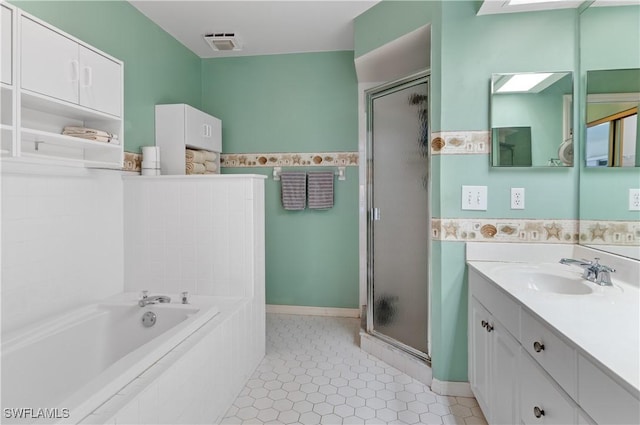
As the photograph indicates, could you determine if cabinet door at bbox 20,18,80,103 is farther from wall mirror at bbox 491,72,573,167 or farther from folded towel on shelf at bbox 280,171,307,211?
wall mirror at bbox 491,72,573,167

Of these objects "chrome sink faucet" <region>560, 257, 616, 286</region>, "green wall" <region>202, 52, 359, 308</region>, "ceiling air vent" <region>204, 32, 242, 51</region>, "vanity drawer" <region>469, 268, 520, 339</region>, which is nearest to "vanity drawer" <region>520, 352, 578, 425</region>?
"vanity drawer" <region>469, 268, 520, 339</region>

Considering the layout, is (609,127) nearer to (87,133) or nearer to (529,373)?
(529,373)

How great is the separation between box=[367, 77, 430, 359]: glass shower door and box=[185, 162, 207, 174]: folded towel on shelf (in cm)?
146

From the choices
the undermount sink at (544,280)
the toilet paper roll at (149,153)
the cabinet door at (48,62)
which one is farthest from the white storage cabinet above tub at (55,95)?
the undermount sink at (544,280)

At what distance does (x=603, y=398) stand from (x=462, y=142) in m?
1.43

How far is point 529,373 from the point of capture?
124 centimetres

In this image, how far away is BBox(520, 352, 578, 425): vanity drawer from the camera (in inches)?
39.7

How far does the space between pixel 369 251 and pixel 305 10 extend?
189cm

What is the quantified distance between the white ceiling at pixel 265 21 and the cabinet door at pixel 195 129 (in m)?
0.69

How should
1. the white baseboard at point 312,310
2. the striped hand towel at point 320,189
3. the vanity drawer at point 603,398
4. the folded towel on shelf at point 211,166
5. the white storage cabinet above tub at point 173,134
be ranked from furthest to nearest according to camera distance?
the white baseboard at point 312,310, the striped hand towel at point 320,189, the folded towel on shelf at point 211,166, the white storage cabinet above tub at point 173,134, the vanity drawer at point 603,398

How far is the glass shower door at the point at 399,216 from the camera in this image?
223 centimetres

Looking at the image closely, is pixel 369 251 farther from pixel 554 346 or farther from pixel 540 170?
pixel 554 346

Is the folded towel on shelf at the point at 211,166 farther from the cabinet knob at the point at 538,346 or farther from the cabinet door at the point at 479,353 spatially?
the cabinet knob at the point at 538,346

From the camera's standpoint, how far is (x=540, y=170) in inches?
74.6
